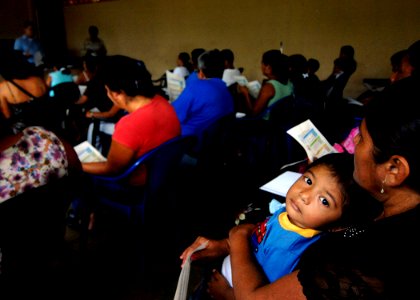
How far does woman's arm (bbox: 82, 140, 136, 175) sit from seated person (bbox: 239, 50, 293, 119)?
179 cm

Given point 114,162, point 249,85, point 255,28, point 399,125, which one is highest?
point 255,28

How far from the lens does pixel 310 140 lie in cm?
157

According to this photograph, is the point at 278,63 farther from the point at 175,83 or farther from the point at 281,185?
the point at 281,185

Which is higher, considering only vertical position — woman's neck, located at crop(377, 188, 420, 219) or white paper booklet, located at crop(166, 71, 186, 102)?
woman's neck, located at crop(377, 188, 420, 219)

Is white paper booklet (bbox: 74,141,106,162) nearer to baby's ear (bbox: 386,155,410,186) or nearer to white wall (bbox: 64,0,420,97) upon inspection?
baby's ear (bbox: 386,155,410,186)

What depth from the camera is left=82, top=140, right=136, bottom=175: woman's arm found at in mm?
1710

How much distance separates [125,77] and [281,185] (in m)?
1.08

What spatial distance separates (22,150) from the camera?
111 centimetres

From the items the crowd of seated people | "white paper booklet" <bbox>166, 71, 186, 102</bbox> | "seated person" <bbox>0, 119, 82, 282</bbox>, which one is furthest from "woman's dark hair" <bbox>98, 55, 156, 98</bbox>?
"white paper booklet" <bbox>166, 71, 186, 102</bbox>

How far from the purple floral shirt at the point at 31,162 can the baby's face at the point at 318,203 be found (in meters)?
0.86

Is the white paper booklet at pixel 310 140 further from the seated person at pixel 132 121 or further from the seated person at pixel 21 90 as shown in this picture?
the seated person at pixel 21 90

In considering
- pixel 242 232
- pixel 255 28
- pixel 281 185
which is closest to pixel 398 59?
pixel 281 185

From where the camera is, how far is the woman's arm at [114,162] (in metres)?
1.71

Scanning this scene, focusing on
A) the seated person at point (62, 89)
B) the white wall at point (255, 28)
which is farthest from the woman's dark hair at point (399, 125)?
the white wall at point (255, 28)
